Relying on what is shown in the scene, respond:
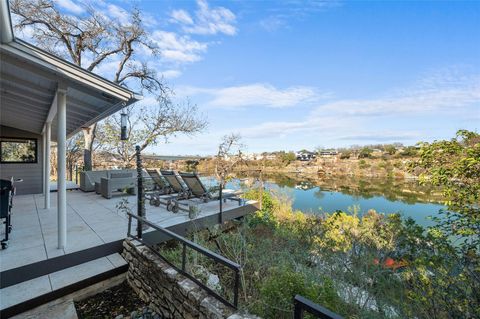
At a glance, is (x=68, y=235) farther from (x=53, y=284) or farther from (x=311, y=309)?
(x=311, y=309)

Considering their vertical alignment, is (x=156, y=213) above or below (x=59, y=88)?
below

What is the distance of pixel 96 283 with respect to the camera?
315 centimetres

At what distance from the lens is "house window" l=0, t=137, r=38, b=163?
330 inches

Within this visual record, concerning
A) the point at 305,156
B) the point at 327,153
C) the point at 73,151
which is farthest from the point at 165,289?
the point at 327,153

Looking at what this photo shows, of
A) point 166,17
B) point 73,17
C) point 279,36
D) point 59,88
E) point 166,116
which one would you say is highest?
point 73,17

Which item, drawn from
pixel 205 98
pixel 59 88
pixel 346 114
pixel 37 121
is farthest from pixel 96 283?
pixel 346 114

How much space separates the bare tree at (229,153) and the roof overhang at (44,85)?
6124mm

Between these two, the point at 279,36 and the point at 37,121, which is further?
the point at 279,36

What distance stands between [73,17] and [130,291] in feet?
42.4

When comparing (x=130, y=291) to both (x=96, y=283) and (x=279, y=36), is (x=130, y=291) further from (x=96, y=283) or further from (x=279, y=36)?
(x=279, y=36)

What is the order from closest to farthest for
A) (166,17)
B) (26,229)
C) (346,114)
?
1. (26,229)
2. (166,17)
3. (346,114)

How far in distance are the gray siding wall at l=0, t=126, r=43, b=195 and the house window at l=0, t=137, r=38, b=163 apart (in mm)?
162

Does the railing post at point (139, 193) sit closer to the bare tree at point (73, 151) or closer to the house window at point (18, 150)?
the house window at point (18, 150)

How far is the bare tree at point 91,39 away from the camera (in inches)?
403
